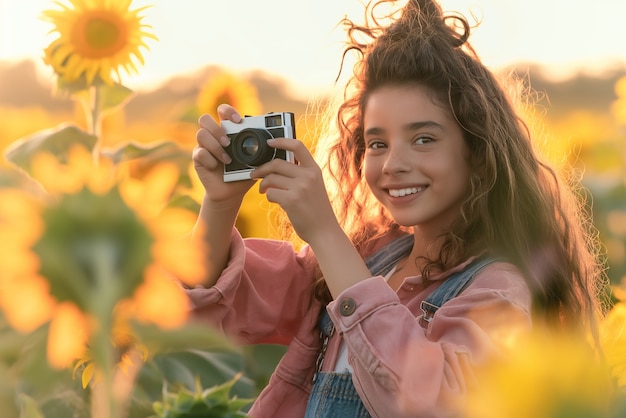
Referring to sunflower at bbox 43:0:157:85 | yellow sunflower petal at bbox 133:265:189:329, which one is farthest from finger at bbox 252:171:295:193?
yellow sunflower petal at bbox 133:265:189:329

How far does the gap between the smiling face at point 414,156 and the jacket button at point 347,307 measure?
177 mm

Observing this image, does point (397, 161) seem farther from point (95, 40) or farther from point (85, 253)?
point (85, 253)

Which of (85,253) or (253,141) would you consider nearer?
(85,253)

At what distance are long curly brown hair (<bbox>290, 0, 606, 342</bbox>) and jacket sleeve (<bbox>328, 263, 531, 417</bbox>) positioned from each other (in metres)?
0.12

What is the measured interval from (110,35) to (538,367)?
3.60ft

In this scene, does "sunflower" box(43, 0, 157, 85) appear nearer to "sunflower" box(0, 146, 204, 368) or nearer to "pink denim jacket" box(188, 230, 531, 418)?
"pink denim jacket" box(188, 230, 531, 418)

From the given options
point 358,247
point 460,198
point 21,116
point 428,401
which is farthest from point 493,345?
point 21,116

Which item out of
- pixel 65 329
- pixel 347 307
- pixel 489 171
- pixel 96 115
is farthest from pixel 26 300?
pixel 96 115

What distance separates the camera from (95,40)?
111 centimetres

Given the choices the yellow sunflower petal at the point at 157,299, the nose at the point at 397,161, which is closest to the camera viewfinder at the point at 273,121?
the nose at the point at 397,161

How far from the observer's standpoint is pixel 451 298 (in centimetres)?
85

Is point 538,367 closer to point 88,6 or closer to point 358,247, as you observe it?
point 358,247

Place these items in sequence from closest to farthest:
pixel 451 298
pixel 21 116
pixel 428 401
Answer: pixel 428 401 → pixel 451 298 → pixel 21 116

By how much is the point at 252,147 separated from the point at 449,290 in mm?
227
